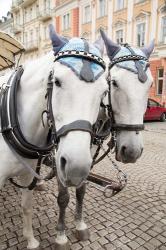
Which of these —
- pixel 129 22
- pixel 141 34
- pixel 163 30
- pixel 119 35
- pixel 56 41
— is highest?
pixel 129 22

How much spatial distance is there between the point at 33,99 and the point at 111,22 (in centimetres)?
2288

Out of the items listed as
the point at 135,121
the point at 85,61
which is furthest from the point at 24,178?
the point at 85,61

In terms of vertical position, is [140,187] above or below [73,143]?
below

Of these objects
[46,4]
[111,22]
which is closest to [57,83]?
[111,22]

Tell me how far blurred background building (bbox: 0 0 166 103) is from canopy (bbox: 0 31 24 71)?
39.5 feet

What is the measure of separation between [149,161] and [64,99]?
16.9 ft

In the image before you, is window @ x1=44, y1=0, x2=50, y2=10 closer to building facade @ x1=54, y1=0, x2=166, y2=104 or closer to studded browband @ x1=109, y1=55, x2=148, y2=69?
building facade @ x1=54, y1=0, x2=166, y2=104

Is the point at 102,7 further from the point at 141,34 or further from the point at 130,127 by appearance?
the point at 130,127

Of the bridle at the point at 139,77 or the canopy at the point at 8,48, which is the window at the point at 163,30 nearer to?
the canopy at the point at 8,48

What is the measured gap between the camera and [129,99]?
7.10 feet

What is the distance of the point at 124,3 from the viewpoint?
21.3 m

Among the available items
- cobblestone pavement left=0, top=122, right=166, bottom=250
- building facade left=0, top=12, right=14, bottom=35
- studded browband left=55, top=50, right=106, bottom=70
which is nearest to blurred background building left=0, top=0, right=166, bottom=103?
building facade left=0, top=12, right=14, bottom=35

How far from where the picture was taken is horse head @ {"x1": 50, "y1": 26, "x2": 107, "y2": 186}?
1.40 m

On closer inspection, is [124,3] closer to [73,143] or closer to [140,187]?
[140,187]
